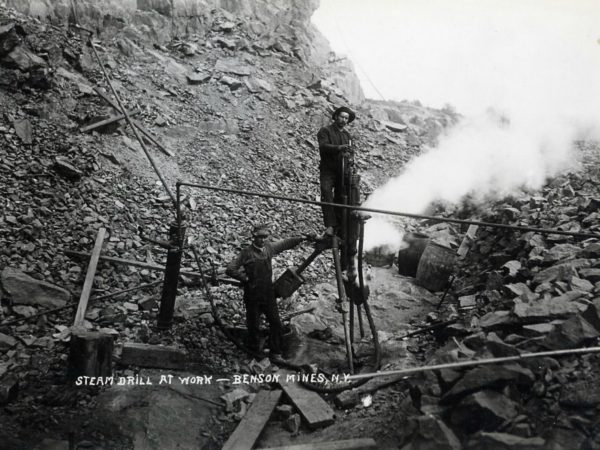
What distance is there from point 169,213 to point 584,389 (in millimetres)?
6233

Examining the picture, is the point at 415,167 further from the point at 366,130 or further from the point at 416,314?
the point at 416,314

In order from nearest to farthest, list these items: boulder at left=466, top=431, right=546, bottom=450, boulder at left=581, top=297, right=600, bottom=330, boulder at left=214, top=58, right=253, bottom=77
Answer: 1. boulder at left=466, top=431, right=546, bottom=450
2. boulder at left=581, top=297, right=600, bottom=330
3. boulder at left=214, top=58, right=253, bottom=77

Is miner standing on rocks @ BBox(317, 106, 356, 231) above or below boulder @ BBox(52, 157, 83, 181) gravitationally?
below

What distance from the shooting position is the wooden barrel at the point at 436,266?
694 centimetres

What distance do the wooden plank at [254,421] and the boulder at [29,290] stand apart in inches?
104

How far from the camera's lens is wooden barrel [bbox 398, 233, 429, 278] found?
7.55 meters

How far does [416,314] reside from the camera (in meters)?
6.37

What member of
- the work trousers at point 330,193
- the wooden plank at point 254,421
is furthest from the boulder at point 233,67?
the wooden plank at point 254,421

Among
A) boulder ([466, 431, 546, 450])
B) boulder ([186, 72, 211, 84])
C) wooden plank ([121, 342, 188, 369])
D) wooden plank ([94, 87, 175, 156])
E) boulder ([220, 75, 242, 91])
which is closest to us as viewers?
boulder ([466, 431, 546, 450])

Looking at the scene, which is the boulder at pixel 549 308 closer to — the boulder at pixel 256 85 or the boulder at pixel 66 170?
the boulder at pixel 66 170

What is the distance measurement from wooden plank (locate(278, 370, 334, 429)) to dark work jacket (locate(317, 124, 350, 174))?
232 cm

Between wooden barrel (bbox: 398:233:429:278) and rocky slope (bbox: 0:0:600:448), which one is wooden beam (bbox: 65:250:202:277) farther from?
wooden barrel (bbox: 398:233:429:278)

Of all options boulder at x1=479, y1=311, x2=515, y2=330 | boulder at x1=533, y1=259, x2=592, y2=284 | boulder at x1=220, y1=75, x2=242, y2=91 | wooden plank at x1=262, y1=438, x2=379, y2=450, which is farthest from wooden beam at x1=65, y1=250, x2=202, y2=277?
boulder at x1=220, y1=75, x2=242, y2=91

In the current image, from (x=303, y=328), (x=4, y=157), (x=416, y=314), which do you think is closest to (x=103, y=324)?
(x=303, y=328)
